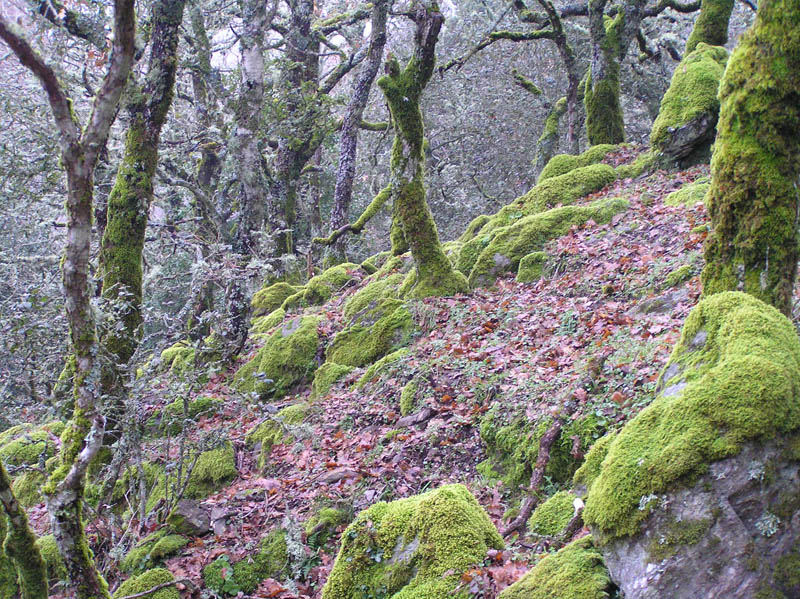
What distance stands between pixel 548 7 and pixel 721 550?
14.0 meters

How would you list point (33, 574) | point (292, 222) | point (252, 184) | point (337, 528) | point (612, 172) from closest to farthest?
1. point (33, 574)
2. point (337, 528)
3. point (252, 184)
4. point (612, 172)
5. point (292, 222)

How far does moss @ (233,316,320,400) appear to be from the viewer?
34.6 ft

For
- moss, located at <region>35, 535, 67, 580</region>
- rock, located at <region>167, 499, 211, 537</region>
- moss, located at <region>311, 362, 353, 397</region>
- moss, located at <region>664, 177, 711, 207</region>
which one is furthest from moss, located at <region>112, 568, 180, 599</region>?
moss, located at <region>664, 177, 711, 207</region>

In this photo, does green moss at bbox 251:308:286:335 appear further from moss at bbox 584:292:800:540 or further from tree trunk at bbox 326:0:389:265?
moss at bbox 584:292:800:540

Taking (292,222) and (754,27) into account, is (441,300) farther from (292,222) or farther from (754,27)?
(292,222)

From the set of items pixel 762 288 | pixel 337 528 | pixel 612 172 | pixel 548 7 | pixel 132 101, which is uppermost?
pixel 548 7

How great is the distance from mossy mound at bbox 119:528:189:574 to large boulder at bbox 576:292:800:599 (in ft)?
14.7

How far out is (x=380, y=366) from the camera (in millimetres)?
8945

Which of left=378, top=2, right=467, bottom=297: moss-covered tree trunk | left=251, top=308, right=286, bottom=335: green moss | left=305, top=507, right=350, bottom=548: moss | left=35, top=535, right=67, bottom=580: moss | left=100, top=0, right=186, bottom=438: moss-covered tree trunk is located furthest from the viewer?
left=251, top=308, right=286, bottom=335: green moss

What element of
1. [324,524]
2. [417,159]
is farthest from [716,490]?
[417,159]

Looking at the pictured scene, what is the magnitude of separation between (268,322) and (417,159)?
235 inches

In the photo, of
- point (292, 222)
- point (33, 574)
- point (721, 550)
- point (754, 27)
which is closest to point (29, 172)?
point (292, 222)

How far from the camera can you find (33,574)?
16.0ft

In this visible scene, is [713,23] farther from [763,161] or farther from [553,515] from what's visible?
[553,515]
